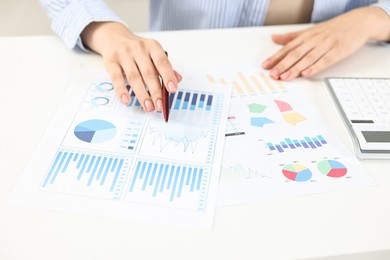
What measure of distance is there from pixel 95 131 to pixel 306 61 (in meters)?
0.41

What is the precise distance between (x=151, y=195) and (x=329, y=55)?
47cm

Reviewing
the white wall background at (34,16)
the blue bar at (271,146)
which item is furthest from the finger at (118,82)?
the white wall background at (34,16)

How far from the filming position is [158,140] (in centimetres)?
66

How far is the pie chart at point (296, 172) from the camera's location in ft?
2.04

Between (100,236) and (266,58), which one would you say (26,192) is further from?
(266,58)

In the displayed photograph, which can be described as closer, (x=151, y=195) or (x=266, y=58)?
(x=151, y=195)

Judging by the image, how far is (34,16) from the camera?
1827 mm

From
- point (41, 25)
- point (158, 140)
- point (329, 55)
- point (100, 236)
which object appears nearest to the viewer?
point (100, 236)

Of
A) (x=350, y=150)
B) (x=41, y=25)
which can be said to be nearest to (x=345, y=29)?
(x=350, y=150)

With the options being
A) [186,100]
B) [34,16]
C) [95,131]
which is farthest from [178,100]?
[34,16]

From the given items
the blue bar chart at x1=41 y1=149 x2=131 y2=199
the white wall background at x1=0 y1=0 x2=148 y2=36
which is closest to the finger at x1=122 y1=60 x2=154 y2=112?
the blue bar chart at x1=41 y1=149 x2=131 y2=199

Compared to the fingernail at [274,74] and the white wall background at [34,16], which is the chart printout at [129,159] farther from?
the white wall background at [34,16]

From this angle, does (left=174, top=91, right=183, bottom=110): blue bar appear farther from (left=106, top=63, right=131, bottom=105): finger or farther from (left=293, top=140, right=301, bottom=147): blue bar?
(left=293, top=140, right=301, bottom=147): blue bar

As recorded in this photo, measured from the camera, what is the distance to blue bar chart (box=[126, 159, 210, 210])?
1.89ft
